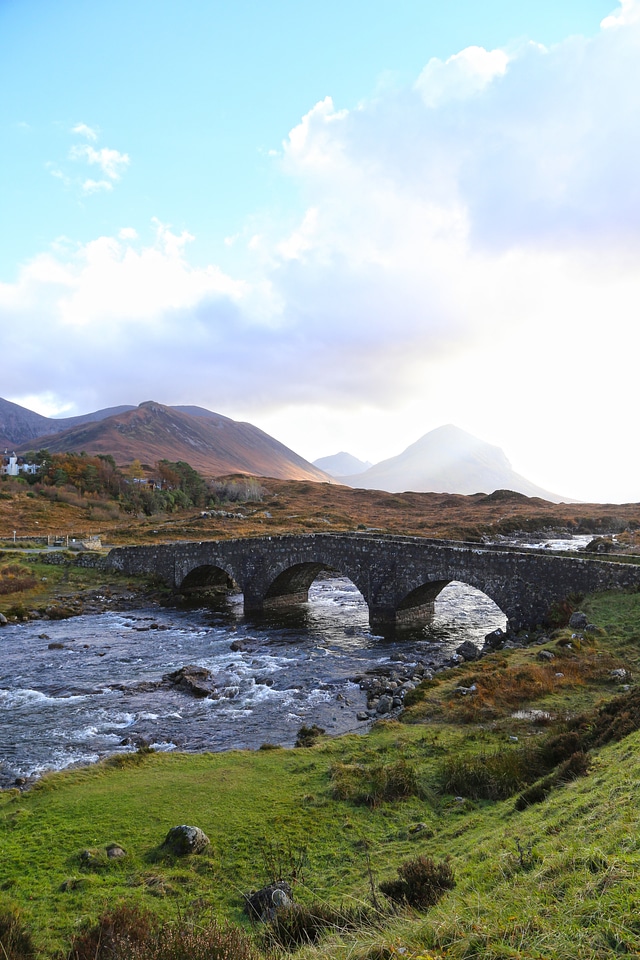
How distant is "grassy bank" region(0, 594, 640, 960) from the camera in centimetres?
533

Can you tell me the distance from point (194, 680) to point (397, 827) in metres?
13.6

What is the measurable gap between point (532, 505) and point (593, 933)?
396 feet

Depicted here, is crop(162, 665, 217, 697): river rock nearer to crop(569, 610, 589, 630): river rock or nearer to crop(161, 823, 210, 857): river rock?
crop(161, 823, 210, 857): river rock

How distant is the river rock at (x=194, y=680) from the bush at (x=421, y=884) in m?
14.5

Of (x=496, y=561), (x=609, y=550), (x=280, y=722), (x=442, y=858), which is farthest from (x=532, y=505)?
(x=442, y=858)

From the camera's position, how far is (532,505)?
383ft

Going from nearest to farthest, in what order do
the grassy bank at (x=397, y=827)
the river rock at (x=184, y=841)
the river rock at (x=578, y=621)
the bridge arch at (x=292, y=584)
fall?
the grassy bank at (x=397, y=827)
the river rock at (x=184, y=841)
the river rock at (x=578, y=621)
the bridge arch at (x=292, y=584)

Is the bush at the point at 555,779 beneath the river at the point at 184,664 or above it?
above

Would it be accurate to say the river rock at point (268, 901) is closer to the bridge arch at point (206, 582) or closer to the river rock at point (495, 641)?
the river rock at point (495, 641)

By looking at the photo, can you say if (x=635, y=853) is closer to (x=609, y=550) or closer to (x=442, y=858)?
(x=442, y=858)

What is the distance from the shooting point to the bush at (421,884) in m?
7.01

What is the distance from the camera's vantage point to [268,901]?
793 cm

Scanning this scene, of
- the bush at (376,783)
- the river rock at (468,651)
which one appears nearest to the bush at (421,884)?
the bush at (376,783)

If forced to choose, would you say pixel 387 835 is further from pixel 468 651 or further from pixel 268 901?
pixel 468 651
